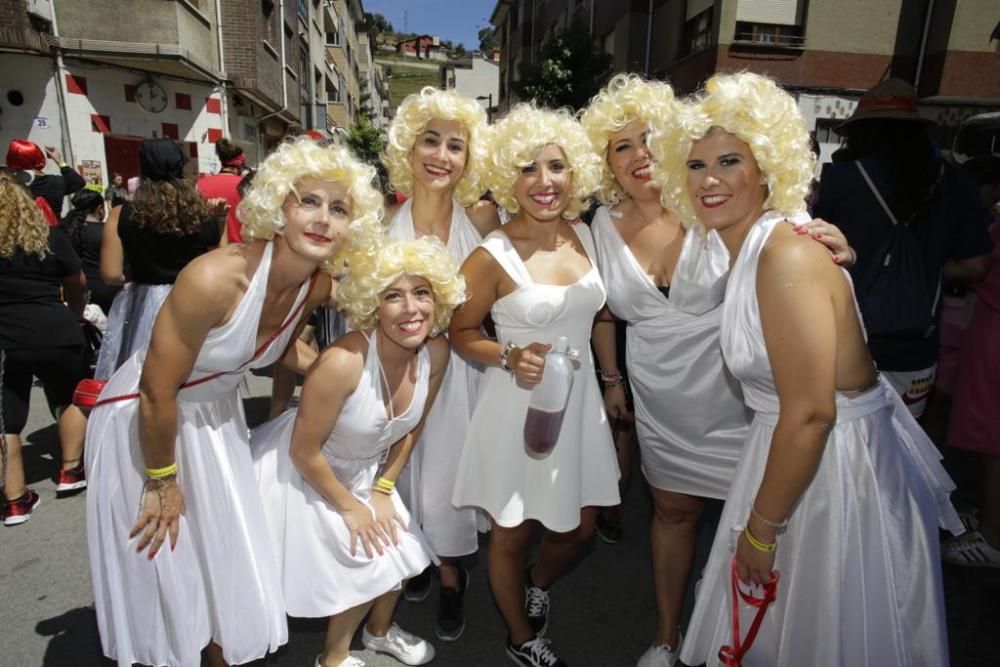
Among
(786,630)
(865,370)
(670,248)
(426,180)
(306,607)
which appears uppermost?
(426,180)

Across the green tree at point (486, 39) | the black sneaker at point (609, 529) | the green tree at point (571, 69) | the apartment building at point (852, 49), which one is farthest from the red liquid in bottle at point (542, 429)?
the green tree at point (486, 39)

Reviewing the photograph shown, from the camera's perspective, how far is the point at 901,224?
2.75 m

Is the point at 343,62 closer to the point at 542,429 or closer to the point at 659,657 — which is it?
the point at 542,429

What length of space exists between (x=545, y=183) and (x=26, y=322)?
313cm

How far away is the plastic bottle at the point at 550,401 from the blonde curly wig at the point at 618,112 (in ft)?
2.98

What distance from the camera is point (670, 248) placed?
241 centimetres

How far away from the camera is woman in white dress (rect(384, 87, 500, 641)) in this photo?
260 cm

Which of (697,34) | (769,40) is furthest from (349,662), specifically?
(697,34)

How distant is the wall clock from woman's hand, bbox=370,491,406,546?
39.4ft

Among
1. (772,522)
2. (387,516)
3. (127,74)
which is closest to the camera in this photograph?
(772,522)

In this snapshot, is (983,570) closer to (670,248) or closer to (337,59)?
(670,248)

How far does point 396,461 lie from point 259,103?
1574 centimetres

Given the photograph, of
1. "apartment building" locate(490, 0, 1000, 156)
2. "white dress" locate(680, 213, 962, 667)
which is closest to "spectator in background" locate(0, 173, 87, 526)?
"white dress" locate(680, 213, 962, 667)

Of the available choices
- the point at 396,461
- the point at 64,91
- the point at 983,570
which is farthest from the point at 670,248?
the point at 64,91
